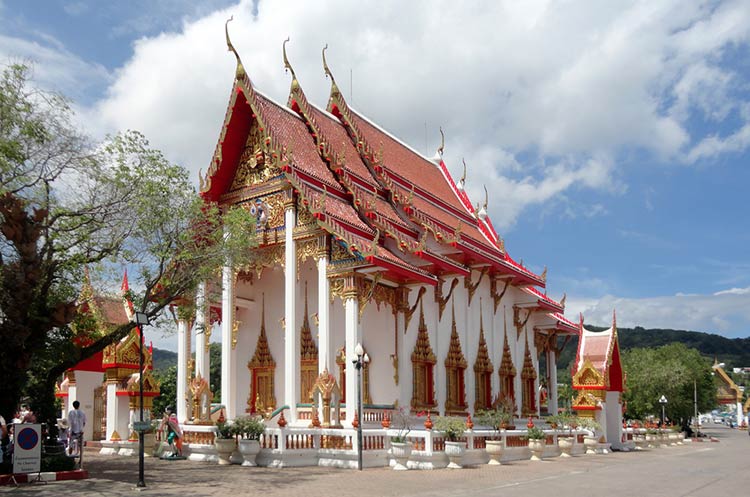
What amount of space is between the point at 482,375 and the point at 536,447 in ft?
14.3

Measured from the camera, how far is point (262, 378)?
21.3m

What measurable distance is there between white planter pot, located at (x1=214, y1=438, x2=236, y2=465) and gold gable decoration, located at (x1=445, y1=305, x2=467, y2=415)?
7758 millimetres

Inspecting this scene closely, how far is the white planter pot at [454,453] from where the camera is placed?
1691cm

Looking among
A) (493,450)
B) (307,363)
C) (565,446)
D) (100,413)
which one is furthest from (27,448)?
(565,446)

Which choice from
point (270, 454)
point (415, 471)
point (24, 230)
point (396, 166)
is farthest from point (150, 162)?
point (396, 166)

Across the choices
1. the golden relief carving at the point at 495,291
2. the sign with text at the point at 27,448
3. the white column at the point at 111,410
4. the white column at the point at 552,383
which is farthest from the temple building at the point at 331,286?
the white column at the point at 552,383

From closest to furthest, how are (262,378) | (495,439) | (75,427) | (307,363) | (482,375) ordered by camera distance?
(75,427), (495,439), (307,363), (262,378), (482,375)

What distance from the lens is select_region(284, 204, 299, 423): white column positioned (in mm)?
18000

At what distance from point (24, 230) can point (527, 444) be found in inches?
537

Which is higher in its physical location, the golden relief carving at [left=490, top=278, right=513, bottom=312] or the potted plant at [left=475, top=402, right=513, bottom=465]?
the golden relief carving at [left=490, top=278, right=513, bottom=312]

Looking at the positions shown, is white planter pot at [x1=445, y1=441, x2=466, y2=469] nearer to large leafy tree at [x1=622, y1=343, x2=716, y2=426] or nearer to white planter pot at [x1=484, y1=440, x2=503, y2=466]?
white planter pot at [x1=484, y1=440, x2=503, y2=466]

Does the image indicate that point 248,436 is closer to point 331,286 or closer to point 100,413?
point 331,286

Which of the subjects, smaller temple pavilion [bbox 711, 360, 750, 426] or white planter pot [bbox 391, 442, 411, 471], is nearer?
white planter pot [bbox 391, 442, 411, 471]

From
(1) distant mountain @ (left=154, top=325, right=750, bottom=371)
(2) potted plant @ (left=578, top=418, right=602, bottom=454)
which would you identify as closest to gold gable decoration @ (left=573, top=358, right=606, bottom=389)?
(2) potted plant @ (left=578, top=418, right=602, bottom=454)
